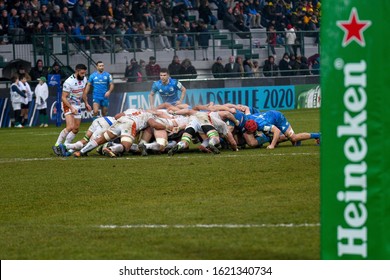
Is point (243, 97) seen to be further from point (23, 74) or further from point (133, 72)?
point (23, 74)

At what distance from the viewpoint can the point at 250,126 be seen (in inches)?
776

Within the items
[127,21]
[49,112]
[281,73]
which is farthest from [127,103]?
[281,73]

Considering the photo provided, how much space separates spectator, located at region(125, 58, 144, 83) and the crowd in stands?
80 mm

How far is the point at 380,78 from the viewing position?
6348mm

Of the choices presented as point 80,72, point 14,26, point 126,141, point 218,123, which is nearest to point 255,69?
point 14,26

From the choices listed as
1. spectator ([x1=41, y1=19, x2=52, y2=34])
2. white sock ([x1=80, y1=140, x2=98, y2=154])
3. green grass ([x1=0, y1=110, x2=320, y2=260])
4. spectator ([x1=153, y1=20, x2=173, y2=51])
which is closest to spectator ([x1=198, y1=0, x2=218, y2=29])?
spectator ([x1=153, y1=20, x2=173, y2=51])

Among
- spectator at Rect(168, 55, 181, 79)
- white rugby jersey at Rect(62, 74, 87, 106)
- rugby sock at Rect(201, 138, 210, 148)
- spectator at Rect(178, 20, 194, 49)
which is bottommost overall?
rugby sock at Rect(201, 138, 210, 148)

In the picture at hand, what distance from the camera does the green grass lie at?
8.84 meters

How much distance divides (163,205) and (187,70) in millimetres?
24165

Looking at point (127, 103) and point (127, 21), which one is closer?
point (127, 103)

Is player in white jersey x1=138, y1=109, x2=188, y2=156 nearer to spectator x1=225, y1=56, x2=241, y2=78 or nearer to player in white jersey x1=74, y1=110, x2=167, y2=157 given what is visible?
player in white jersey x1=74, y1=110, x2=167, y2=157

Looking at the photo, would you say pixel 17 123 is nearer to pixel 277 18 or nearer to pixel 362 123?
pixel 277 18

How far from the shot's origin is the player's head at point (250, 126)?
64.5 ft

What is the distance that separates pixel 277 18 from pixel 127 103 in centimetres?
1239
